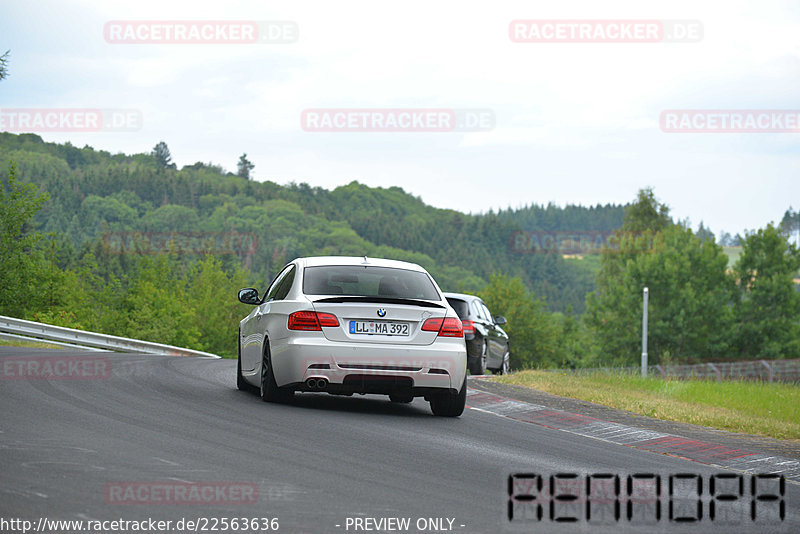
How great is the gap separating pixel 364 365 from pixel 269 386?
1.34 m

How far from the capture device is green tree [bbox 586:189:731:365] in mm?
75438

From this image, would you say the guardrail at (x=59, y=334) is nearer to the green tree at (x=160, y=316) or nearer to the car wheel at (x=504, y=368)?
the car wheel at (x=504, y=368)

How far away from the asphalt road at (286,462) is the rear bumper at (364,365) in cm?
38

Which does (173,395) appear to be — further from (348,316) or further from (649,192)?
(649,192)

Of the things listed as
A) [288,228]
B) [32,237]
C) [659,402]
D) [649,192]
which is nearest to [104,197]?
[288,228]

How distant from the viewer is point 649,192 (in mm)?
102812

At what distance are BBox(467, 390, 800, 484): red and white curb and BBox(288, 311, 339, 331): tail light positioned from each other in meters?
2.82

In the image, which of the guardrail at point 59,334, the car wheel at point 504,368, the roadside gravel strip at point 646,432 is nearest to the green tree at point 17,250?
the guardrail at point 59,334

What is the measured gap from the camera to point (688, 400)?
53.9 feet

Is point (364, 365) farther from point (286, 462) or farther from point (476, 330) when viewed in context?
point (476, 330)
